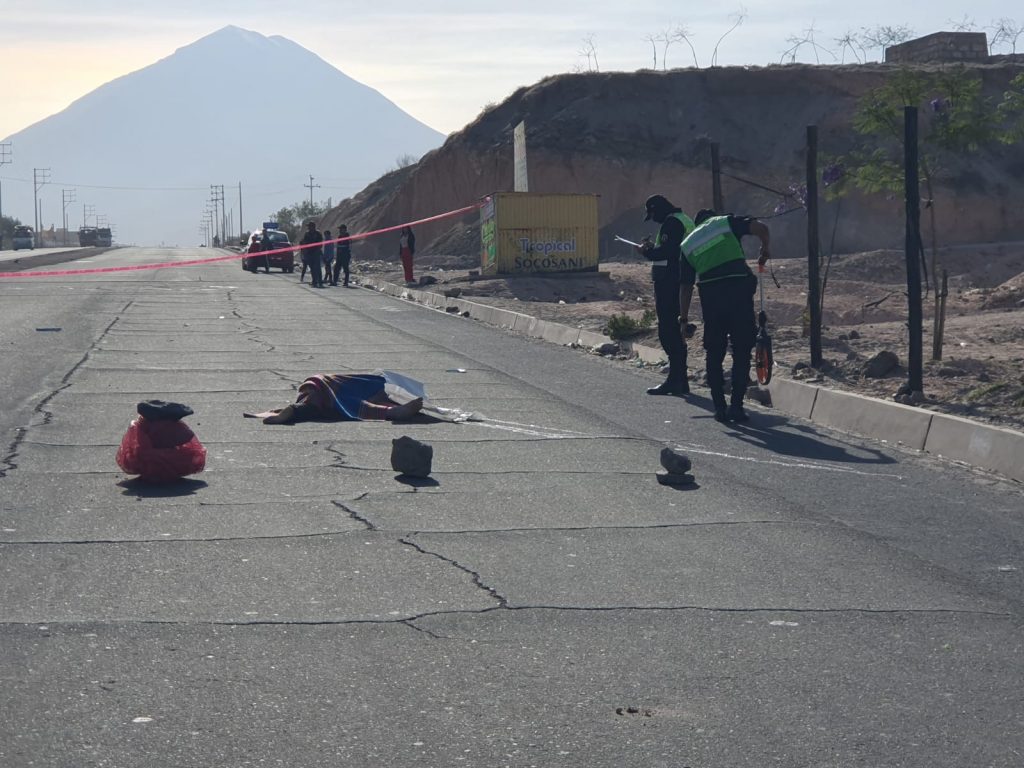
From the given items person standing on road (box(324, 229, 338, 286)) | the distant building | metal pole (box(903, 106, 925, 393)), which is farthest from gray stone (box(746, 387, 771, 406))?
the distant building

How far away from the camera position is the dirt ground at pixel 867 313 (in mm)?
12688

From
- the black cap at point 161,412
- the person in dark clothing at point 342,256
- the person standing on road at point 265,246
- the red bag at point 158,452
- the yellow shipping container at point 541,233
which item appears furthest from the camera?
the person standing on road at point 265,246

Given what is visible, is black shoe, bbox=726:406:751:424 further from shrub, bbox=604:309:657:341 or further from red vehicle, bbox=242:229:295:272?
red vehicle, bbox=242:229:295:272

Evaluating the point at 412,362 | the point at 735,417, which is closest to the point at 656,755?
the point at 735,417

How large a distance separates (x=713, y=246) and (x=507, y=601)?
6288mm

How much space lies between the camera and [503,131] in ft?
203

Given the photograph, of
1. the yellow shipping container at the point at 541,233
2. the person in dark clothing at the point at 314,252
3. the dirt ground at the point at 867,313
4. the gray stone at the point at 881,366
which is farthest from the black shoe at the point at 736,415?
the person in dark clothing at the point at 314,252

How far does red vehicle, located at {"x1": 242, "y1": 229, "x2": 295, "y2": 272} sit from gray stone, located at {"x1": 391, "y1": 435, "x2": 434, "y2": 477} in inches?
1637

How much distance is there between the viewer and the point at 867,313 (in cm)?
2411

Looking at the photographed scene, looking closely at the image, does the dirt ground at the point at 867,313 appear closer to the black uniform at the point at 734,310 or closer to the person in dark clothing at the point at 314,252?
the black uniform at the point at 734,310

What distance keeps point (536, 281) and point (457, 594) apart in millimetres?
27311

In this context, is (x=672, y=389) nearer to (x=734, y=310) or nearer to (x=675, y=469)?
(x=734, y=310)

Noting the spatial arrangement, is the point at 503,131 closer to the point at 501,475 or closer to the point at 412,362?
the point at 412,362

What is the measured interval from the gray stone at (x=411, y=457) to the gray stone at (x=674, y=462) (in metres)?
1.53
